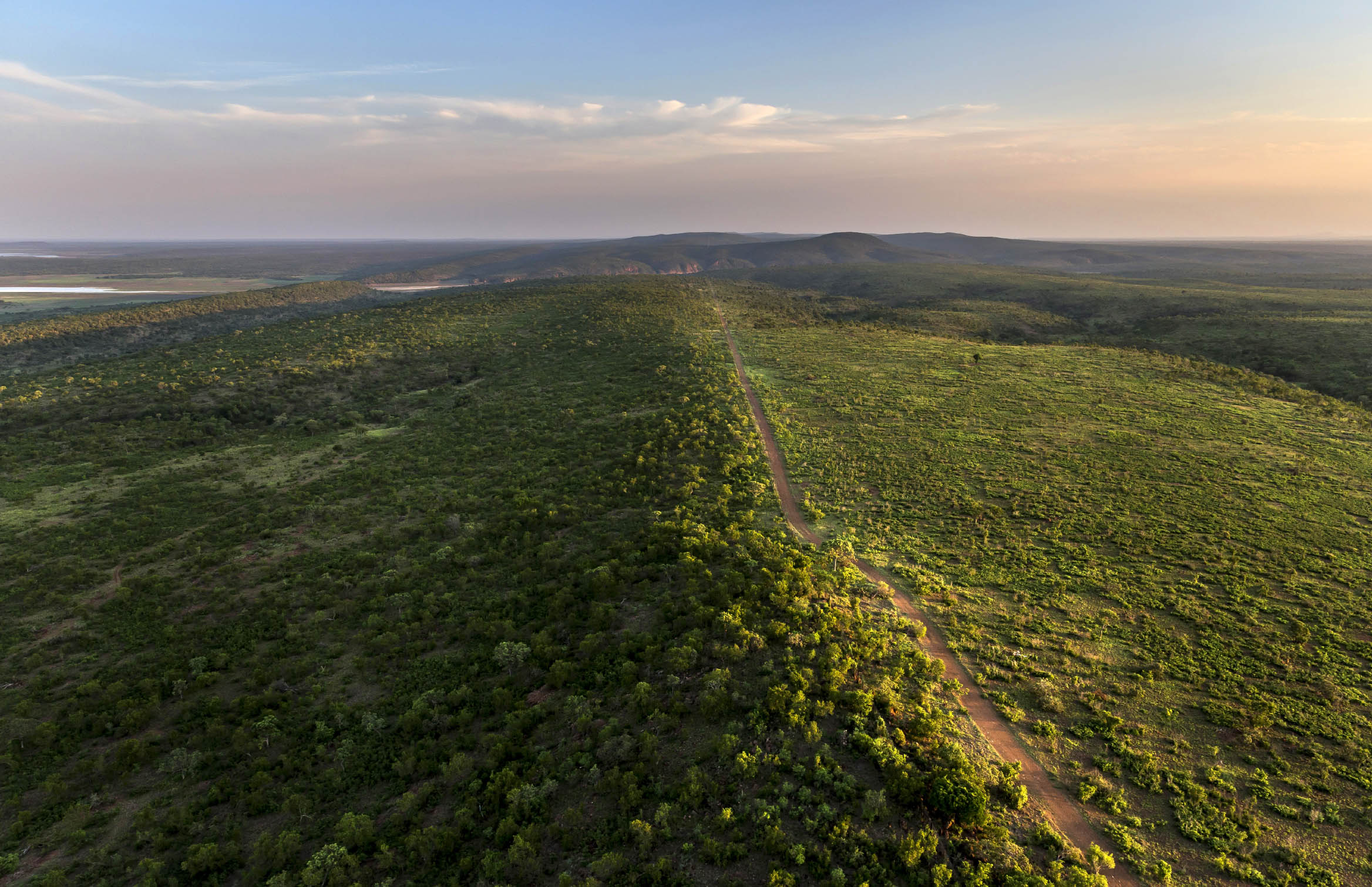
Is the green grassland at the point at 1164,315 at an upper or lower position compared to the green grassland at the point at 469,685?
upper

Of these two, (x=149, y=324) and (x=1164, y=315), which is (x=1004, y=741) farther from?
(x=149, y=324)

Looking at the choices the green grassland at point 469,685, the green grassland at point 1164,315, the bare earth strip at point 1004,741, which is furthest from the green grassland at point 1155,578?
the green grassland at point 1164,315

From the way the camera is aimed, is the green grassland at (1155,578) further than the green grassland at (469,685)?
Yes

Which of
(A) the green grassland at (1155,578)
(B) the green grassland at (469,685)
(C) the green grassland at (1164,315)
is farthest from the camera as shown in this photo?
(C) the green grassland at (1164,315)

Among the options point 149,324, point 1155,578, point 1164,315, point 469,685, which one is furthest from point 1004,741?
point 149,324

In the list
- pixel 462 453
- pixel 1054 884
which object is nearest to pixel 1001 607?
pixel 1054 884

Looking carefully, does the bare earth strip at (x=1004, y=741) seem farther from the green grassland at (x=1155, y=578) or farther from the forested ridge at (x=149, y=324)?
the forested ridge at (x=149, y=324)

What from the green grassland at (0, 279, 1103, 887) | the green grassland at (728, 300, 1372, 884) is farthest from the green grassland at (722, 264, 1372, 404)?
the green grassland at (0, 279, 1103, 887)
